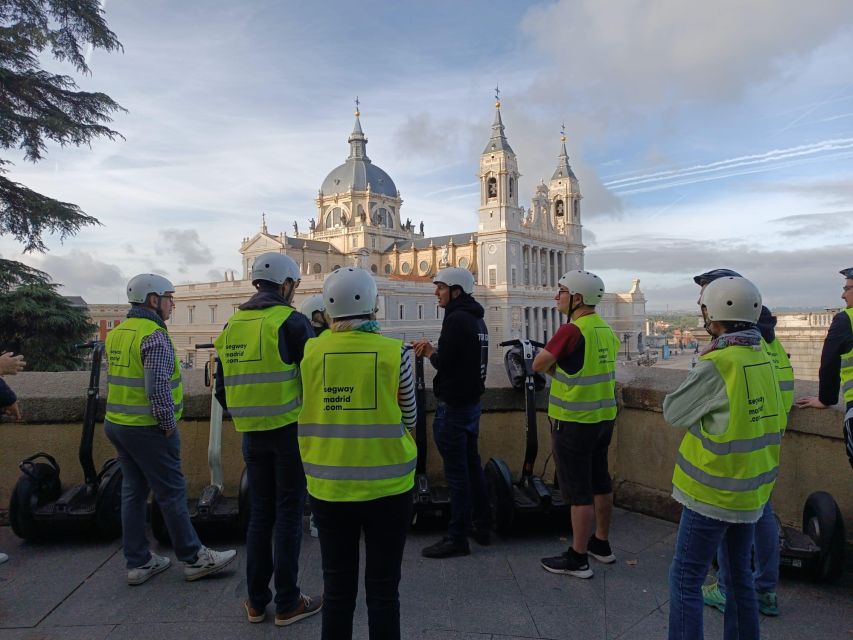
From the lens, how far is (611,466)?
181 inches

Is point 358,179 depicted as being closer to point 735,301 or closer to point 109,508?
point 109,508

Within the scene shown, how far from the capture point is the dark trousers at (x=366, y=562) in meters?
2.17

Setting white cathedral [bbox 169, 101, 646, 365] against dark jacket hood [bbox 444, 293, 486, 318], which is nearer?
dark jacket hood [bbox 444, 293, 486, 318]

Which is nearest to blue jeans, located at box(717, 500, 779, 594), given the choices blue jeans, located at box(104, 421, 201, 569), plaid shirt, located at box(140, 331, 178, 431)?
blue jeans, located at box(104, 421, 201, 569)

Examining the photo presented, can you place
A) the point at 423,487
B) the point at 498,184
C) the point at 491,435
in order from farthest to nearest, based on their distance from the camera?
the point at 498,184 → the point at 491,435 → the point at 423,487

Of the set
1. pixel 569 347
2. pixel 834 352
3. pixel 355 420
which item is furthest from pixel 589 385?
pixel 355 420

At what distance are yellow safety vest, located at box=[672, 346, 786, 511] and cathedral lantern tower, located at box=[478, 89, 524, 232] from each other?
6310 centimetres

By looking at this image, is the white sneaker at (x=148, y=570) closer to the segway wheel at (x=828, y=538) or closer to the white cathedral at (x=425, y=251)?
the segway wheel at (x=828, y=538)

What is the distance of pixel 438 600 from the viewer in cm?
303

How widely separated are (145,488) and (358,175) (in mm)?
74335

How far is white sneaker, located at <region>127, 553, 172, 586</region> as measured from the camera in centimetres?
323

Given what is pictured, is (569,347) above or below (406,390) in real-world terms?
above

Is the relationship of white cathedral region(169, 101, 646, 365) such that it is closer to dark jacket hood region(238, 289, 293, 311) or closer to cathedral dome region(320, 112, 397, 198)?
cathedral dome region(320, 112, 397, 198)

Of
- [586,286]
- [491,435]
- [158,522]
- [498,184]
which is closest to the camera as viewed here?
[586,286]
